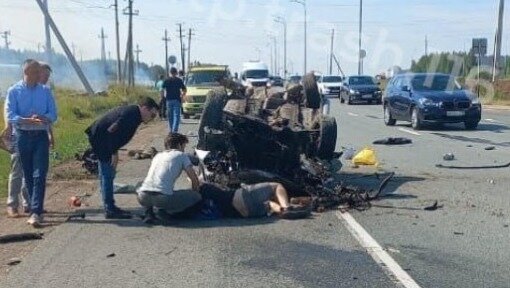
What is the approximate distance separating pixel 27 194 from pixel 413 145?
1052 centimetres

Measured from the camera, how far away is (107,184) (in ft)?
28.4

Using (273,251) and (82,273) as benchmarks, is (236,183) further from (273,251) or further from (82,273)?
(82,273)

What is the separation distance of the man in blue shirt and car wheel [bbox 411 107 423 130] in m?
14.9

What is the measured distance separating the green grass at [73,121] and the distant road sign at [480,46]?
17.0 m

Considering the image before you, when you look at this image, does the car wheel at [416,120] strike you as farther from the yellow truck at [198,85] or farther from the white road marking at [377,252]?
the white road marking at [377,252]

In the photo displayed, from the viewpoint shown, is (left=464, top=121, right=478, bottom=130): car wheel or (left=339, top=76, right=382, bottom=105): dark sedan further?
(left=339, top=76, right=382, bottom=105): dark sedan

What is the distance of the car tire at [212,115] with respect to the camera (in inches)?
412

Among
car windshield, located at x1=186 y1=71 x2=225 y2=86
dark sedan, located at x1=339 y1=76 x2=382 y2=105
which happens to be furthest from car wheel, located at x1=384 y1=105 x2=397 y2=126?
dark sedan, located at x1=339 y1=76 x2=382 y2=105

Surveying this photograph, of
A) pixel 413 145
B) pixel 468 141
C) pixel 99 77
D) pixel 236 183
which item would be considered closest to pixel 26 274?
pixel 236 183

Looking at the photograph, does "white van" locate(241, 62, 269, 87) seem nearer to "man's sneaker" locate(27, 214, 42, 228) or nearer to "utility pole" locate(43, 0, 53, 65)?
"utility pole" locate(43, 0, 53, 65)

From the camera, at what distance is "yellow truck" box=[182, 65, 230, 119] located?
1139 inches

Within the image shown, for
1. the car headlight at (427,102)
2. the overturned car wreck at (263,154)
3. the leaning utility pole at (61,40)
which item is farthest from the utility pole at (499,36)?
the overturned car wreck at (263,154)

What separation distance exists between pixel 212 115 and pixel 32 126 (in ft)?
9.74

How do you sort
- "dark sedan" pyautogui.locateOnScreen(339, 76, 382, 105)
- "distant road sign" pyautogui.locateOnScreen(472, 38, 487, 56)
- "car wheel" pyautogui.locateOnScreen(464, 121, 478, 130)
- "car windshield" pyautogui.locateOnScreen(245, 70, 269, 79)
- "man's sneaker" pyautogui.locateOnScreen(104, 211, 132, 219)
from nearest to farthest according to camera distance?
"man's sneaker" pyautogui.locateOnScreen(104, 211, 132, 219)
"car wheel" pyautogui.locateOnScreen(464, 121, 478, 130)
"distant road sign" pyautogui.locateOnScreen(472, 38, 487, 56)
"dark sedan" pyautogui.locateOnScreen(339, 76, 382, 105)
"car windshield" pyautogui.locateOnScreen(245, 70, 269, 79)
